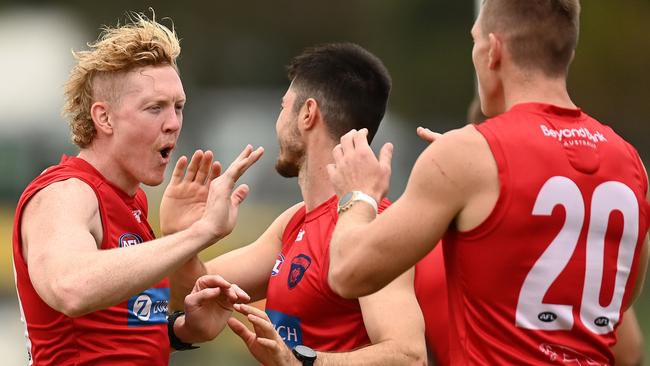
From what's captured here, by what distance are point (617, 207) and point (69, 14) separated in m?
16.9

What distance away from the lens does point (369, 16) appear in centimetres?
2139

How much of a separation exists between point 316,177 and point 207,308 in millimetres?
845

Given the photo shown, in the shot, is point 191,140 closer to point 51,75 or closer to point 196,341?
point 51,75

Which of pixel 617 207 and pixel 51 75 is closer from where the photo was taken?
pixel 617 207

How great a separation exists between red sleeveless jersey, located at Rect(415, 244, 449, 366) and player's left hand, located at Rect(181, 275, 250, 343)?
2.96ft

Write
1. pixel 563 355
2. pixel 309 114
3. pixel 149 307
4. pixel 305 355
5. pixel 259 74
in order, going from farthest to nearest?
pixel 259 74 → pixel 309 114 → pixel 149 307 → pixel 305 355 → pixel 563 355

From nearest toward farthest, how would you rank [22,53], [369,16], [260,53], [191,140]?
[191,140] → [22,53] → [260,53] → [369,16]

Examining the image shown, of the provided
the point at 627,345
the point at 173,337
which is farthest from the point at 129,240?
the point at 627,345

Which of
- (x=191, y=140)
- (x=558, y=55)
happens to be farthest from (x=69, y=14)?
(x=558, y=55)

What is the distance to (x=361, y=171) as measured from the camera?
464 cm

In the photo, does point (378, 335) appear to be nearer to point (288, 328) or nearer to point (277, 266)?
point (288, 328)

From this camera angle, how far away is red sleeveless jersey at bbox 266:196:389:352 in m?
5.45

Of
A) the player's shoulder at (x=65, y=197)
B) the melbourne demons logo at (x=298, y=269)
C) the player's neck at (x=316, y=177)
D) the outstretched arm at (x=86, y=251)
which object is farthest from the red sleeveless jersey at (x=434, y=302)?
the player's shoulder at (x=65, y=197)

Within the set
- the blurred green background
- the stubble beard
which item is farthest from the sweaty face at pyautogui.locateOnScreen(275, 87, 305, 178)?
the blurred green background
